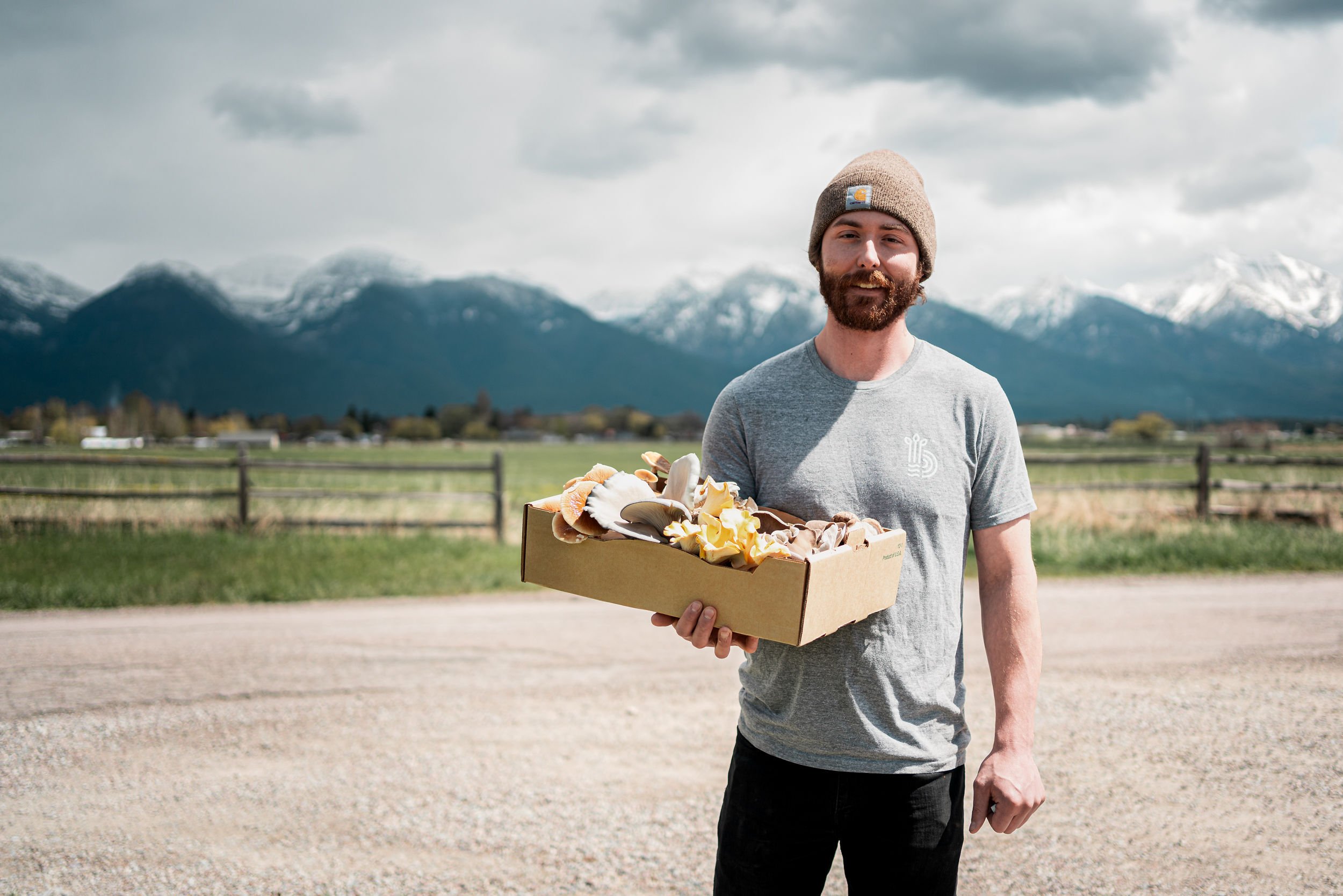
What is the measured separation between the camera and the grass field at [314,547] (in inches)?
400

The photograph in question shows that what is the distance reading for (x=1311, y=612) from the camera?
8.73 metres

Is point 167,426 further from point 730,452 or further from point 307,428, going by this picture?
point 307,428

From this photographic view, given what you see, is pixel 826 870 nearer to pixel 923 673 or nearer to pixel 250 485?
pixel 923 673

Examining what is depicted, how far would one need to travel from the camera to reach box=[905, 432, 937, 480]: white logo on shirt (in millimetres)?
1881

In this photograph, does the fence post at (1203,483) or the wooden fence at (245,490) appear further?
the fence post at (1203,483)

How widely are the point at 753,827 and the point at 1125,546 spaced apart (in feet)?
40.4

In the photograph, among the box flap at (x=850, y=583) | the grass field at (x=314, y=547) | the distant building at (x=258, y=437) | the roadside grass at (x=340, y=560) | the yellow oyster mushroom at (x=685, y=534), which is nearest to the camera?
the box flap at (x=850, y=583)

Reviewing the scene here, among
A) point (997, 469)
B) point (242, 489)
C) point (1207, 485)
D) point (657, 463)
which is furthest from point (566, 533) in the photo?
point (1207, 485)

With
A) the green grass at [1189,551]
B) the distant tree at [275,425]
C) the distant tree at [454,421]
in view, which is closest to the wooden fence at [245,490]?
the green grass at [1189,551]

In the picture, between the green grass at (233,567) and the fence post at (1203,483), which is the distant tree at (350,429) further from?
the fence post at (1203,483)

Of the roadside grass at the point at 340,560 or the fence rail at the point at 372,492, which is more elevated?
the fence rail at the point at 372,492

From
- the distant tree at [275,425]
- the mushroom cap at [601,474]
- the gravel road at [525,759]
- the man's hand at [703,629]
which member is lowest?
the gravel road at [525,759]

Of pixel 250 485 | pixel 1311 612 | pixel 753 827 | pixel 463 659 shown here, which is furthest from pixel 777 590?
pixel 250 485

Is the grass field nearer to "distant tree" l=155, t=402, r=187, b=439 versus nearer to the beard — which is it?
the beard
